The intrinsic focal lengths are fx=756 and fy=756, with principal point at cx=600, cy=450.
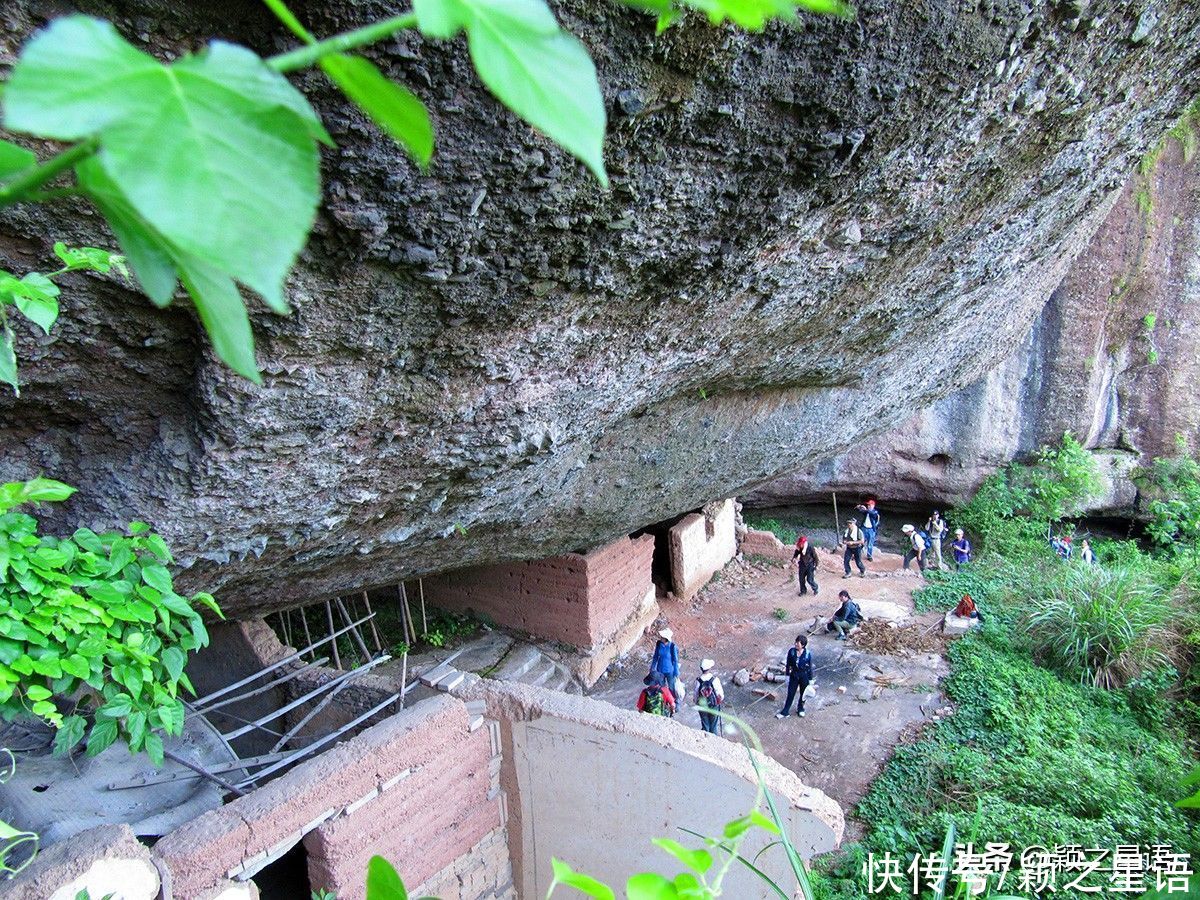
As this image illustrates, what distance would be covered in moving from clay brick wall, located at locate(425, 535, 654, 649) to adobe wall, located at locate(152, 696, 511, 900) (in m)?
2.89

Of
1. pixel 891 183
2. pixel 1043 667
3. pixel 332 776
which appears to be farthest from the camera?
pixel 1043 667

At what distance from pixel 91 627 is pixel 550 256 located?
6.39ft

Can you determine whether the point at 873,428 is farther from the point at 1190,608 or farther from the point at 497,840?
the point at 497,840

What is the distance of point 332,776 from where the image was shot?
3.50m

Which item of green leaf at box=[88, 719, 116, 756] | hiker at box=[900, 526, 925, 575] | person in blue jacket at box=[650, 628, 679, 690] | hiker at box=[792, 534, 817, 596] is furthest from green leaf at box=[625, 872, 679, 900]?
hiker at box=[900, 526, 925, 575]

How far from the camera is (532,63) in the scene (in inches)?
19.6

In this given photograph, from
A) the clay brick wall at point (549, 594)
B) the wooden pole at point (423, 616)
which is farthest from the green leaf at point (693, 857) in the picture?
the wooden pole at point (423, 616)

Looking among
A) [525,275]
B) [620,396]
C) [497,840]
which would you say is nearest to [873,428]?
[620,396]

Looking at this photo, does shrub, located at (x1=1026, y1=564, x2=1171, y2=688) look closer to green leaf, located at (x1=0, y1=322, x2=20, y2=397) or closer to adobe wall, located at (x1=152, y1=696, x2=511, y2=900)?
adobe wall, located at (x1=152, y1=696, x2=511, y2=900)

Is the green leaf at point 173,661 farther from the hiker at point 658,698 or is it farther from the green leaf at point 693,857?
the hiker at point 658,698

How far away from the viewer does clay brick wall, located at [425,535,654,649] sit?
725cm

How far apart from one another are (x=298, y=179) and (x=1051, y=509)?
43.5 ft

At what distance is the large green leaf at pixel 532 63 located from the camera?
1.56 feet

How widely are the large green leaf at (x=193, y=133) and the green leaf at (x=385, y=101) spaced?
34mm
